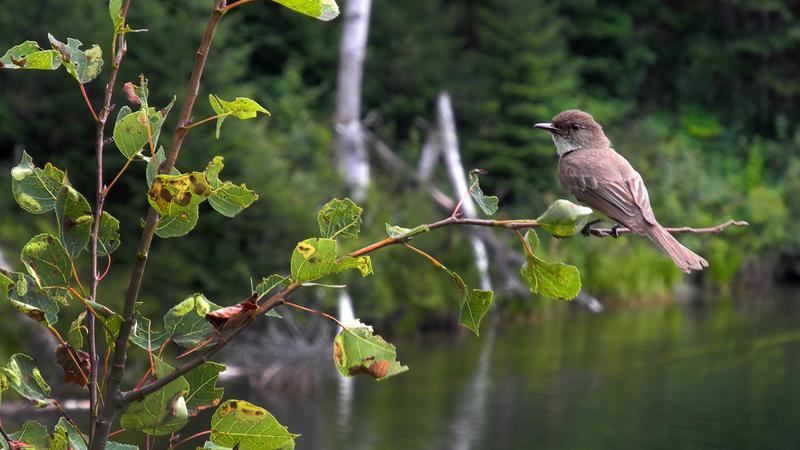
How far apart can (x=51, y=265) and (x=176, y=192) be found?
0.19 metres

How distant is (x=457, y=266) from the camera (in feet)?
42.6

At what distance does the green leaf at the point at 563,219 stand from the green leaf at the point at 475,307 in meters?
0.14

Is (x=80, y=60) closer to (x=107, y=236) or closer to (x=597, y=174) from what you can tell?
(x=107, y=236)

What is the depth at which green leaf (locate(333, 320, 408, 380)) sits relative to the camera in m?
1.27

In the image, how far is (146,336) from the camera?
1.39 meters

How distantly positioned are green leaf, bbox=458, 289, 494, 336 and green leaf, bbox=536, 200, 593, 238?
14 cm

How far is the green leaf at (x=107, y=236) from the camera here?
1421mm

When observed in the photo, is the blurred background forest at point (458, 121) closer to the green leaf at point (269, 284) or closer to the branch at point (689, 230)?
the branch at point (689, 230)

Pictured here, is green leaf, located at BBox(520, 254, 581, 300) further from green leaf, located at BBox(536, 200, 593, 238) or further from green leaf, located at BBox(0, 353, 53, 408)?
green leaf, located at BBox(0, 353, 53, 408)

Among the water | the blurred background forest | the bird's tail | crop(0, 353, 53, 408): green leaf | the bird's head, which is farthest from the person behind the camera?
the blurred background forest

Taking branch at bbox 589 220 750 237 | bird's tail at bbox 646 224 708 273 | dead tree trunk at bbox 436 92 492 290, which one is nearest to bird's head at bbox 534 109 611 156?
bird's tail at bbox 646 224 708 273

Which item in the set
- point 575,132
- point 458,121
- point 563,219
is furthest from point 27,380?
point 458,121

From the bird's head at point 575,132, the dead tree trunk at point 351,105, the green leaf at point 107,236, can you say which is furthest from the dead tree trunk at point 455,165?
the green leaf at point 107,236

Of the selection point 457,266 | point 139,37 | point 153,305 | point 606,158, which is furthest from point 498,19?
point 606,158
